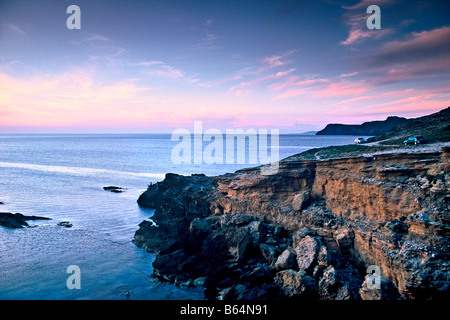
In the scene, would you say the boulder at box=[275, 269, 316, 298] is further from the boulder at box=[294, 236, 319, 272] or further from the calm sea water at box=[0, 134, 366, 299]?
the calm sea water at box=[0, 134, 366, 299]

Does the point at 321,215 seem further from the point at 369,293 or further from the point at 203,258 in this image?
the point at 203,258

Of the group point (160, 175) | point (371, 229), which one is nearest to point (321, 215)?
point (371, 229)

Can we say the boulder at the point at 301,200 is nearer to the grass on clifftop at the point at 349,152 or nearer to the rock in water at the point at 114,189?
the grass on clifftop at the point at 349,152

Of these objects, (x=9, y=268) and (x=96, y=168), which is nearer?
(x=9, y=268)

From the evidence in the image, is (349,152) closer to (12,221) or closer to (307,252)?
(307,252)

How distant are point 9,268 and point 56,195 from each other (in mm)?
25836

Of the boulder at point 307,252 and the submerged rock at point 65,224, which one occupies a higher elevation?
the boulder at point 307,252

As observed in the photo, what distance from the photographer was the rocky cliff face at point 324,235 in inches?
595

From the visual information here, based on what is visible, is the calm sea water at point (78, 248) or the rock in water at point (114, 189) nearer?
the calm sea water at point (78, 248)

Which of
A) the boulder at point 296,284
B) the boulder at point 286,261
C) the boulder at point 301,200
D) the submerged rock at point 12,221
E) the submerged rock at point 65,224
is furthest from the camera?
the submerged rock at point 65,224

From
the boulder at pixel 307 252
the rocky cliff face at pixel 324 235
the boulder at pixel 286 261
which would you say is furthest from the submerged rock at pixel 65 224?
the boulder at pixel 307 252

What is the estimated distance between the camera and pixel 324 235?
824 inches

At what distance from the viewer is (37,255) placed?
78.5ft
